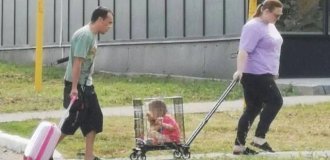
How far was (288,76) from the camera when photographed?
72.0 ft

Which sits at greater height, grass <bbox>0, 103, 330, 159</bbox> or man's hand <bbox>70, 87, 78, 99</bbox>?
man's hand <bbox>70, 87, 78, 99</bbox>

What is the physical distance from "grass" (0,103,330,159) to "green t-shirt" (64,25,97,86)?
4.61ft

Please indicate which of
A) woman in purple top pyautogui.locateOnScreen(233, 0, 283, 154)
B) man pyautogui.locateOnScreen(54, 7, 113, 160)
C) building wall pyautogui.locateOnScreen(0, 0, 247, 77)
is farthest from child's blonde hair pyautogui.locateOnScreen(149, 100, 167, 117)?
building wall pyautogui.locateOnScreen(0, 0, 247, 77)

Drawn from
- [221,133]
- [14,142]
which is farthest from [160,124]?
[221,133]

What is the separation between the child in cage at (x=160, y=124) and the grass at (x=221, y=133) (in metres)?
0.97

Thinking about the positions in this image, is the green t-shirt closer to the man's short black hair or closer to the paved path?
the man's short black hair

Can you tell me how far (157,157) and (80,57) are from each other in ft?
5.60

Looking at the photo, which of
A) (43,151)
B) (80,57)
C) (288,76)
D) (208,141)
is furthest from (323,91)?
(43,151)

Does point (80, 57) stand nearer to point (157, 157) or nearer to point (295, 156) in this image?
point (157, 157)

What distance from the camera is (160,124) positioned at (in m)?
9.38

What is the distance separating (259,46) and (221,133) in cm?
261

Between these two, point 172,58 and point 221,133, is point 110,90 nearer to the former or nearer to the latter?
point 172,58

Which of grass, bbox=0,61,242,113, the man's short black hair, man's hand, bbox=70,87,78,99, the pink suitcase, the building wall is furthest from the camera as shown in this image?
the building wall

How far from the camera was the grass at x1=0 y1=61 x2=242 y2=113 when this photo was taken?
17.3m
